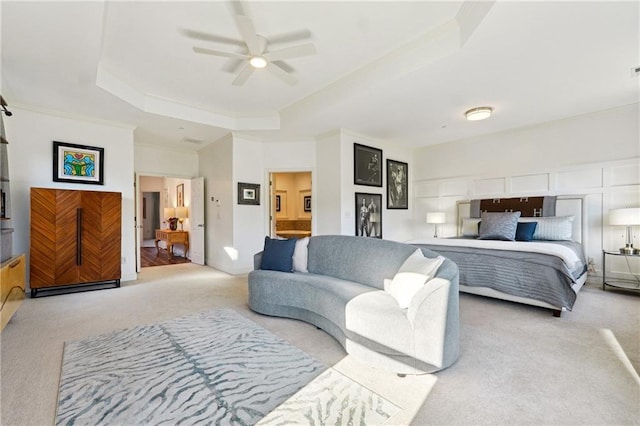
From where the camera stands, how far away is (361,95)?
150 inches

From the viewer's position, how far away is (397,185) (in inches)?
259

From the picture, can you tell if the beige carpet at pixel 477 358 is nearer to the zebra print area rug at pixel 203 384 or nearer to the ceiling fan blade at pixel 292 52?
the zebra print area rug at pixel 203 384

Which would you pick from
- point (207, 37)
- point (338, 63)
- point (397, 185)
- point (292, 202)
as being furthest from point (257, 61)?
point (292, 202)

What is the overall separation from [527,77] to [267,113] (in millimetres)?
3861

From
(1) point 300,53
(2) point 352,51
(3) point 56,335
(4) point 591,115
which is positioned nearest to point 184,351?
(3) point 56,335

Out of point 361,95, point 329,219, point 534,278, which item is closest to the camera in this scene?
point 534,278

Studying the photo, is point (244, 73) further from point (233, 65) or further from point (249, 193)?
point (249, 193)

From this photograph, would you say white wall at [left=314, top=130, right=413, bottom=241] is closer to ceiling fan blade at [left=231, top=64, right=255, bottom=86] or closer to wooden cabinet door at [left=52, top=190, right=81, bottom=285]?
ceiling fan blade at [left=231, top=64, right=255, bottom=86]

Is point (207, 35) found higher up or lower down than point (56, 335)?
higher up

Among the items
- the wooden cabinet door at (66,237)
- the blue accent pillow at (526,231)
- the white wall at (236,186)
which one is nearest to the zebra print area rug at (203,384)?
the wooden cabinet door at (66,237)

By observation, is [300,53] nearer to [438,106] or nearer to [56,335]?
[438,106]

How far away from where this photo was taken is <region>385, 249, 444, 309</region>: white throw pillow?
2.21 meters

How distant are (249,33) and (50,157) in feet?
13.2

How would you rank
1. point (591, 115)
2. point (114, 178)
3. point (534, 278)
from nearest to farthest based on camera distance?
point (534, 278)
point (591, 115)
point (114, 178)
